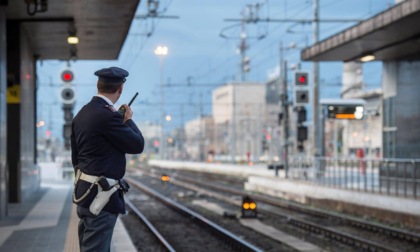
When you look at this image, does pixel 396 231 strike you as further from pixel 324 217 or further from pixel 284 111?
pixel 284 111

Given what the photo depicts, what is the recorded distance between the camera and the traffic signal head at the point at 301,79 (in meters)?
27.5

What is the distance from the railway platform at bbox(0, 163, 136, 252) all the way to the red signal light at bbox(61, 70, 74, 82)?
5.93 meters

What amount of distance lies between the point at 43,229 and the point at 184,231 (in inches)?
162

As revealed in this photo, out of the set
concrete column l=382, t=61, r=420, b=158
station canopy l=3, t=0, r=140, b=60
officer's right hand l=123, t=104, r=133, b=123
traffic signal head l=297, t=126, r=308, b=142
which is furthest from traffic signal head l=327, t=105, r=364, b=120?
officer's right hand l=123, t=104, r=133, b=123

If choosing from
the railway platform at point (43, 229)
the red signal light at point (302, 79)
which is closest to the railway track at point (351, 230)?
the railway platform at point (43, 229)

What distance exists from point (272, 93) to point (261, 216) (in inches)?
3348

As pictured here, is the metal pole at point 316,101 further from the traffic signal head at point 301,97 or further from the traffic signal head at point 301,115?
the traffic signal head at point 301,97

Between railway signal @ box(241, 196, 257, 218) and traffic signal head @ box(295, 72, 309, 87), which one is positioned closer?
railway signal @ box(241, 196, 257, 218)

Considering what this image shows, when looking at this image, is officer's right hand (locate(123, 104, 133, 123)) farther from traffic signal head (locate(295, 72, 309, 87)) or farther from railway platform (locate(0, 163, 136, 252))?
traffic signal head (locate(295, 72, 309, 87))

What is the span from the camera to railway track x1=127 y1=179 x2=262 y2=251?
46.4ft

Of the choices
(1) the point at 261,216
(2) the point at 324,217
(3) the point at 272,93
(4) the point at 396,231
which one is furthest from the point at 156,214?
(3) the point at 272,93

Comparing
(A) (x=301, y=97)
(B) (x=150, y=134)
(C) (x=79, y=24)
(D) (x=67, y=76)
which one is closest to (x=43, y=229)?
(C) (x=79, y=24)

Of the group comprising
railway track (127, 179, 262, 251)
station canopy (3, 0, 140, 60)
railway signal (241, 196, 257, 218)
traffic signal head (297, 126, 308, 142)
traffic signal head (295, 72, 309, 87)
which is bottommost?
railway track (127, 179, 262, 251)

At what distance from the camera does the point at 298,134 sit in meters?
28.0
